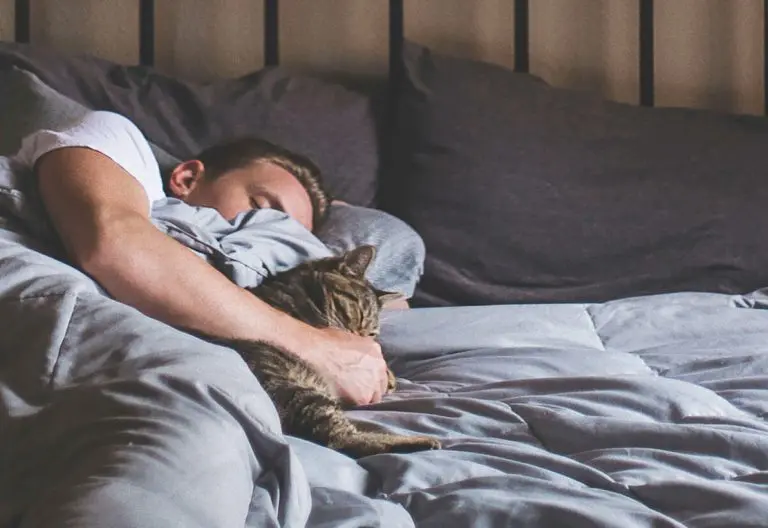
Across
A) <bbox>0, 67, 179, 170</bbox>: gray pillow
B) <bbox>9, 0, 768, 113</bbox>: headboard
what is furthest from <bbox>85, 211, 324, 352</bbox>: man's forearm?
<bbox>9, 0, 768, 113</bbox>: headboard

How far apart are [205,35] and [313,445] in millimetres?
1459

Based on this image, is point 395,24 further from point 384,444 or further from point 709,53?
point 384,444

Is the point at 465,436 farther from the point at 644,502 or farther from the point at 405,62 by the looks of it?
the point at 405,62

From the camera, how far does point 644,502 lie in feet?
2.68

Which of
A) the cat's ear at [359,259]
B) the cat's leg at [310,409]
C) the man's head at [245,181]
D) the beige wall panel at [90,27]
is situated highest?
the beige wall panel at [90,27]

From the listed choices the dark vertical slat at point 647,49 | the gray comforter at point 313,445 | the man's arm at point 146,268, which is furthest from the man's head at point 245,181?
the dark vertical slat at point 647,49

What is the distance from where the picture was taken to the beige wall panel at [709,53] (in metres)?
2.38

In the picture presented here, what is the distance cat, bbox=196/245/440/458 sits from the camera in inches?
39.0

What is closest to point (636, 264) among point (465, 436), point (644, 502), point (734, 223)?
point (734, 223)

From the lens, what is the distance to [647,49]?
2.34 meters

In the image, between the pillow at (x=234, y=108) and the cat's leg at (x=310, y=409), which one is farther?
the pillow at (x=234, y=108)

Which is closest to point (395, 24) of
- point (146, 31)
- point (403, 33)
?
point (403, 33)

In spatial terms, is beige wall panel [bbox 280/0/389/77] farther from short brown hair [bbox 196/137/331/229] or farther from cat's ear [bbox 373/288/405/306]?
cat's ear [bbox 373/288/405/306]

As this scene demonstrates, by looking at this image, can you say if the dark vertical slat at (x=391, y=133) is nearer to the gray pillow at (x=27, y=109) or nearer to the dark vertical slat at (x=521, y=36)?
the dark vertical slat at (x=521, y=36)
